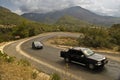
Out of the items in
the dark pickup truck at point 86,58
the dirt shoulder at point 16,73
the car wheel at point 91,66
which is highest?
the dirt shoulder at point 16,73

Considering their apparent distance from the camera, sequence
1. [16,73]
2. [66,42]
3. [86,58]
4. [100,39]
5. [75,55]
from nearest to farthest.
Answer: [16,73]
[86,58]
[75,55]
[100,39]
[66,42]

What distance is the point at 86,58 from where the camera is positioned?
1870 centimetres

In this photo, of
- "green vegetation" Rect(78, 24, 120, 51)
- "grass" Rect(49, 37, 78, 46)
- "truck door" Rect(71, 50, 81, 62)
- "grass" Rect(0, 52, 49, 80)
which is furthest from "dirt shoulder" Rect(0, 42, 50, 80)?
"grass" Rect(49, 37, 78, 46)

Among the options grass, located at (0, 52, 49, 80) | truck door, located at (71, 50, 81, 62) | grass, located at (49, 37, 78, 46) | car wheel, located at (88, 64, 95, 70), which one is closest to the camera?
grass, located at (0, 52, 49, 80)

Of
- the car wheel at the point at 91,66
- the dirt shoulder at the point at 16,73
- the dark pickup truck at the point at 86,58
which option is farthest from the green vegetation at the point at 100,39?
the dirt shoulder at the point at 16,73

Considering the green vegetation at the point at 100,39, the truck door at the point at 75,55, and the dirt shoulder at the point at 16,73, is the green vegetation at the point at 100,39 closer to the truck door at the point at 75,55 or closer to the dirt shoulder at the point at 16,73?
the truck door at the point at 75,55

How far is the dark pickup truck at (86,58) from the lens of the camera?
17969mm

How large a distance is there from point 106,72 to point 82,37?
22182 millimetres

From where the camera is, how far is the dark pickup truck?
1797 cm

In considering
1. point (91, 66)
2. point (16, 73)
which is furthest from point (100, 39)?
point (16, 73)

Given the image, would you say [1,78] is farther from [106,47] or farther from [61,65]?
A: [106,47]

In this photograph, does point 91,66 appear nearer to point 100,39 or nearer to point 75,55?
point 75,55

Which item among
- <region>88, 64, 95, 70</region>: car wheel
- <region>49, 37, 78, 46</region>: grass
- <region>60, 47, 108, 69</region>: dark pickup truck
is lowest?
<region>49, 37, 78, 46</region>: grass

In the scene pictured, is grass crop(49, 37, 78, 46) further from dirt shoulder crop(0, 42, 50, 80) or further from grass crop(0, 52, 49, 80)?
grass crop(0, 52, 49, 80)
